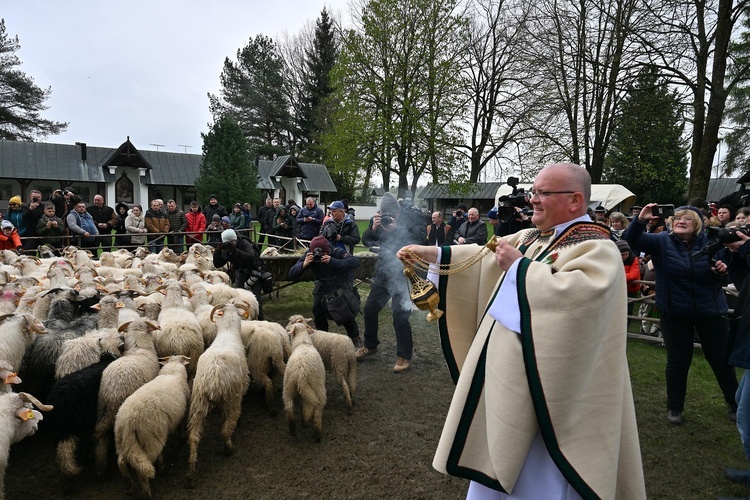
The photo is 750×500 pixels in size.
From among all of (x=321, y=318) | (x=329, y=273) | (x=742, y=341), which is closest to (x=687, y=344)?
(x=742, y=341)

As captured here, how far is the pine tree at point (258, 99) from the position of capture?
A: 44.3 meters

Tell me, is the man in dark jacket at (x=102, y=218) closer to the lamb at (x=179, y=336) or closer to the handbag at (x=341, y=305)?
the lamb at (x=179, y=336)

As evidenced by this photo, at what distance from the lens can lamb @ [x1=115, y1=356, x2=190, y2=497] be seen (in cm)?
344

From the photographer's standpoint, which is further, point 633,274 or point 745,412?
point 633,274

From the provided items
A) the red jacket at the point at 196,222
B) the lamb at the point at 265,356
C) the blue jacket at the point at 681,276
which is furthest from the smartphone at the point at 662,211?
the red jacket at the point at 196,222

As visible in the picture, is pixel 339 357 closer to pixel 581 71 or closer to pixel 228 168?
pixel 581 71

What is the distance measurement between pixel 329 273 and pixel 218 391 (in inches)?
103

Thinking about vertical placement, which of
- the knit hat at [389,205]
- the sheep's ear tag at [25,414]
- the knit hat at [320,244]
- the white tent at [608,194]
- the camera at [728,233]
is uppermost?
the white tent at [608,194]

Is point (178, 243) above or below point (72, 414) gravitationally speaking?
above

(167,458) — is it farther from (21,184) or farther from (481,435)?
(21,184)

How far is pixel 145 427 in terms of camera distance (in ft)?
11.5

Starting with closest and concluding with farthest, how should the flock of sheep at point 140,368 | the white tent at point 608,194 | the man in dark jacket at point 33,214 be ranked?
the flock of sheep at point 140,368, the man in dark jacket at point 33,214, the white tent at point 608,194

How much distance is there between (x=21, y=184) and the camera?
31031 mm

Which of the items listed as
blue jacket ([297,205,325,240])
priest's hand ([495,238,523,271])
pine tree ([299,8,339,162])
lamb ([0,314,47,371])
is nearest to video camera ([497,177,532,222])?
priest's hand ([495,238,523,271])
